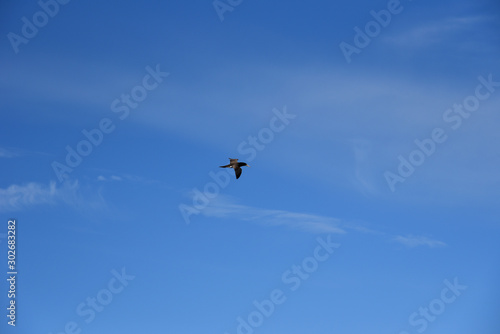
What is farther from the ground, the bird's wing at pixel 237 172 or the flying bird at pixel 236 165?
the flying bird at pixel 236 165

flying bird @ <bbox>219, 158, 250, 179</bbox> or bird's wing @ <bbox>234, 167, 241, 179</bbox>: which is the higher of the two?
flying bird @ <bbox>219, 158, 250, 179</bbox>

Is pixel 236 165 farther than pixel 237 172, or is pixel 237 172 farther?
pixel 236 165

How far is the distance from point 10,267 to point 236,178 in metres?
25.2

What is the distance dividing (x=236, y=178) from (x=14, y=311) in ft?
87.6

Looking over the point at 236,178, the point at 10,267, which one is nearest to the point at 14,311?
the point at 10,267

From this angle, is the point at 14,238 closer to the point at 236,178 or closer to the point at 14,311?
the point at 14,311

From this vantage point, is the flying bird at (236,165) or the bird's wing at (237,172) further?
the flying bird at (236,165)

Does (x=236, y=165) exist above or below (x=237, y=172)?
above

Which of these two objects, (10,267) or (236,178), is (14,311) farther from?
(236,178)

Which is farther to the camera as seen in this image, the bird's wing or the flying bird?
the flying bird

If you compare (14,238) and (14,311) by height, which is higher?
(14,238)

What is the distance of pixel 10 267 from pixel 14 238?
123 inches

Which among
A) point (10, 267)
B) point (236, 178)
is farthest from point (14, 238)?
point (236, 178)

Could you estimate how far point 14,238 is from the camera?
276 feet
